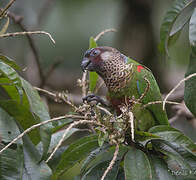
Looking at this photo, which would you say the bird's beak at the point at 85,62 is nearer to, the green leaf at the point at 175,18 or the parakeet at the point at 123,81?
the parakeet at the point at 123,81

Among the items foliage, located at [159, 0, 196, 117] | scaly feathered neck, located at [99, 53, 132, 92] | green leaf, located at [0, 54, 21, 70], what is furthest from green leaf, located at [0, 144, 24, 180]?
scaly feathered neck, located at [99, 53, 132, 92]

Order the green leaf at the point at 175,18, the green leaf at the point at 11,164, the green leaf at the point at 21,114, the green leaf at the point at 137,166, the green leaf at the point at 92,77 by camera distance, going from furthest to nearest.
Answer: the green leaf at the point at 92,77 → the green leaf at the point at 175,18 → the green leaf at the point at 21,114 → the green leaf at the point at 11,164 → the green leaf at the point at 137,166

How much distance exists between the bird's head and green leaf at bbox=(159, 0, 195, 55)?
435 mm

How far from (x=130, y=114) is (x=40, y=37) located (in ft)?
19.3

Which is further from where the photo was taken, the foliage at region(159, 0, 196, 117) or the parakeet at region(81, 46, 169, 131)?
the parakeet at region(81, 46, 169, 131)

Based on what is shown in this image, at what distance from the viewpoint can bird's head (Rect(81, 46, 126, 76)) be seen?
268 centimetres

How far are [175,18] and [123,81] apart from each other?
604 mm

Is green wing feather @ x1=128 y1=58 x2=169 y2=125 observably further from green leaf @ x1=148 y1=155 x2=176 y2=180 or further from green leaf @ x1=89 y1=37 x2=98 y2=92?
green leaf @ x1=148 y1=155 x2=176 y2=180

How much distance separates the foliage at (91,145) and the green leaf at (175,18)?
301 mm

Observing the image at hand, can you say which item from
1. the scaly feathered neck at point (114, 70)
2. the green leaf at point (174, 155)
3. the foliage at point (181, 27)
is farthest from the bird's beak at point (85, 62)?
the green leaf at point (174, 155)

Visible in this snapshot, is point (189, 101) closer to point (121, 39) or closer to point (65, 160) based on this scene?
point (65, 160)

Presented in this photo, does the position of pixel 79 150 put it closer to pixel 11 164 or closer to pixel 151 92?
pixel 11 164

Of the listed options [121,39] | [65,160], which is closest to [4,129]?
[65,160]

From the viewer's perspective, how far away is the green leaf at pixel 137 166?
1.73m
